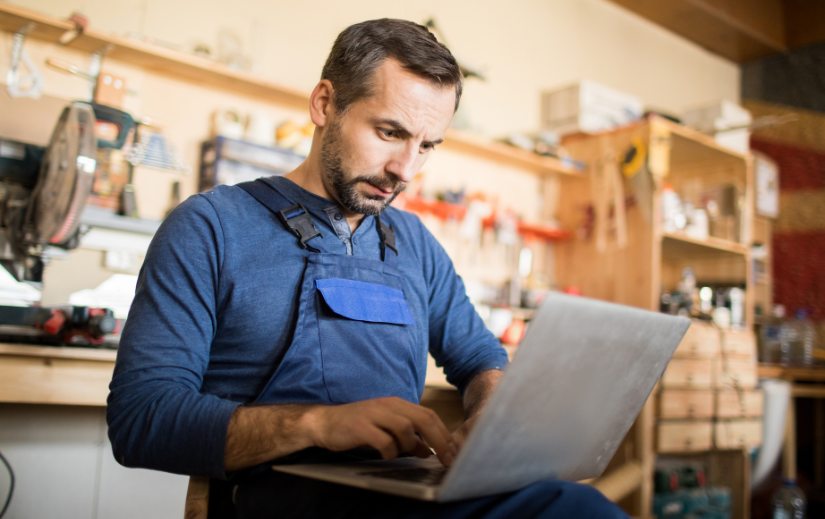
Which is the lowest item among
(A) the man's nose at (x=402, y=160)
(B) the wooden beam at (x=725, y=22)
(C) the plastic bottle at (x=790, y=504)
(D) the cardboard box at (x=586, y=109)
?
(C) the plastic bottle at (x=790, y=504)

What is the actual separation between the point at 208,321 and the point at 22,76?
57.2 inches

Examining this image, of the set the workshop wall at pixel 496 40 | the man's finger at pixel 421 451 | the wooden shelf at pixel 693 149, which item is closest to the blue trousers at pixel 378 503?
the man's finger at pixel 421 451

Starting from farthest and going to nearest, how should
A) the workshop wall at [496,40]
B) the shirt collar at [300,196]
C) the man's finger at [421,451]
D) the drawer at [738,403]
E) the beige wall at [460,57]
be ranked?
the drawer at [738,403]
the workshop wall at [496,40]
the beige wall at [460,57]
the shirt collar at [300,196]
the man's finger at [421,451]

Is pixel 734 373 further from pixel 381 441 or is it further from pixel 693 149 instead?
pixel 381 441

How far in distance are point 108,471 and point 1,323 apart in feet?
1.92

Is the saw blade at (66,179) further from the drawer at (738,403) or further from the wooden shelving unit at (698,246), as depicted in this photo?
the drawer at (738,403)

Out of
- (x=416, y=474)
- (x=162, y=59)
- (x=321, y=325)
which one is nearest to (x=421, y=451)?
(x=416, y=474)

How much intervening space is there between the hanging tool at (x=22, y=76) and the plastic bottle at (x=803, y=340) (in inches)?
158

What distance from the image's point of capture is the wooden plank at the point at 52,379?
1270 millimetres

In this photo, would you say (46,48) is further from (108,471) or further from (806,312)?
(806,312)

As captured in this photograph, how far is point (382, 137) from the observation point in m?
1.00

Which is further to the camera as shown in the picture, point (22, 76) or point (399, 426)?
point (22, 76)

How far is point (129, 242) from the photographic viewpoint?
6.02ft

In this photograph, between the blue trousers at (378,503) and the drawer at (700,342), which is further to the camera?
the drawer at (700,342)
